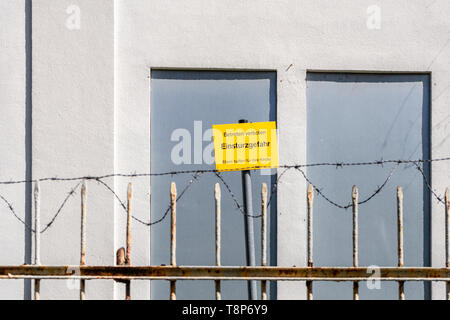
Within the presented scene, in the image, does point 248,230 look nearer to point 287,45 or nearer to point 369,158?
point 369,158

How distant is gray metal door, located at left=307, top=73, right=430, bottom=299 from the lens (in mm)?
5109

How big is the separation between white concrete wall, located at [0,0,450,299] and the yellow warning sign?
2.35 ft

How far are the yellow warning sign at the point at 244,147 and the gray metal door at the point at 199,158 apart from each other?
0.74 m

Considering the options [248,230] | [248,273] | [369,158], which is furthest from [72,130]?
[369,158]

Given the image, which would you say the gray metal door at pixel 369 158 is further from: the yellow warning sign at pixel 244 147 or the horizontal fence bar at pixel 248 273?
the horizontal fence bar at pixel 248 273

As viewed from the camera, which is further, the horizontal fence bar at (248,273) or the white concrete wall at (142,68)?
the white concrete wall at (142,68)

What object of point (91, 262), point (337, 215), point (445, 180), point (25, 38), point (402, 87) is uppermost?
point (25, 38)

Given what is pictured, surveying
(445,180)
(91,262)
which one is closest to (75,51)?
(91,262)

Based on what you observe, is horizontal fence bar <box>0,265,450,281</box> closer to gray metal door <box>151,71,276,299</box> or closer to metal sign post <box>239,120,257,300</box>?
metal sign post <box>239,120,257,300</box>

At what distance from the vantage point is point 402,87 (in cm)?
516

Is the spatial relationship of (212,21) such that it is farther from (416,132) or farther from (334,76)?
(416,132)

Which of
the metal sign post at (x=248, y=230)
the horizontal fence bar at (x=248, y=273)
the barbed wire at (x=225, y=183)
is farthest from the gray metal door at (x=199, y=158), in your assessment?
the horizontal fence bar at (x=248, y=273)

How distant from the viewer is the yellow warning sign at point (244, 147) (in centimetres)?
429

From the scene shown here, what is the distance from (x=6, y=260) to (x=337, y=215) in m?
3.04
